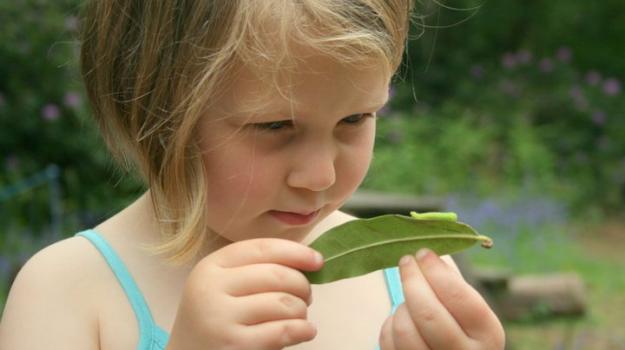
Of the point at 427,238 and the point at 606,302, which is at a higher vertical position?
the point at 427,238

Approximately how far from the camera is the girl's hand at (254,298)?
142 cm

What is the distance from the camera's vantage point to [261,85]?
1572 millimetres

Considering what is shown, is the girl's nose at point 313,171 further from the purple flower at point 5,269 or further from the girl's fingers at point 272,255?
the purple flower at point 5,269

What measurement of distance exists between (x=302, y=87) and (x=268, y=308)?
14.0 inches

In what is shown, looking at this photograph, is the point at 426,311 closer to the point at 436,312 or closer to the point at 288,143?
the point at 436,312

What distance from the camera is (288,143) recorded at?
1.59m

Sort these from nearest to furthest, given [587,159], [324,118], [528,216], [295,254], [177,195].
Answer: [295,254], [324,118], [177,195], [528,216], [587,159]

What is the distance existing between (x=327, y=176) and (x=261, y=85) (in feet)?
0.58

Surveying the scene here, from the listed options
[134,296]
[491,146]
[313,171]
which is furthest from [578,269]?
[313,171]

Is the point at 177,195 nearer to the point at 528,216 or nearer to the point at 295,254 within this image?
the point at 295,254

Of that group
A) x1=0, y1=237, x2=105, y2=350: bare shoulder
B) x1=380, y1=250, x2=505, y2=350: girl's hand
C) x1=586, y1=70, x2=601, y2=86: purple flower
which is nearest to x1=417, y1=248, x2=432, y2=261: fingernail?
x1=380, y1=250, x2=505, y2=350: girl's hand

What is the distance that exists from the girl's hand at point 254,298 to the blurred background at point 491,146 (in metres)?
1.39

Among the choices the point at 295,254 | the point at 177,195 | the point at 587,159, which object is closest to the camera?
the point at 295,254

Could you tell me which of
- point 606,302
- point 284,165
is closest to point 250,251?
point 284,165
